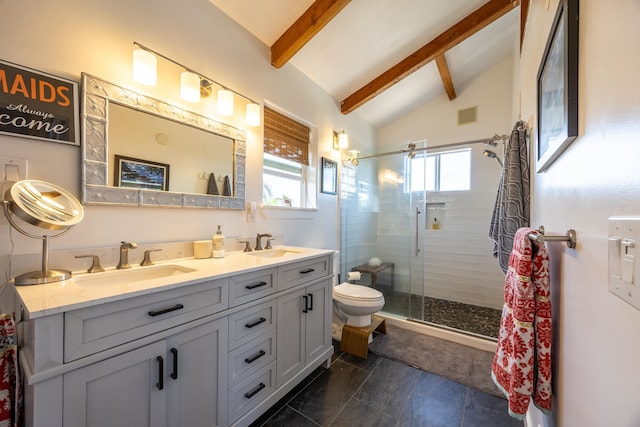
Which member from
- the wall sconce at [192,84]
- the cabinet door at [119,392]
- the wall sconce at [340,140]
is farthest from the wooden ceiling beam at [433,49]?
the cabinet door at [119,392]

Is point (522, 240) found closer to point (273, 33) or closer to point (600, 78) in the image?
point (600, 78)

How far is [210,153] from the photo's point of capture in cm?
175

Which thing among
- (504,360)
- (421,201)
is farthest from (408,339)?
(504,360)

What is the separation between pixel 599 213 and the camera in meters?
0.53

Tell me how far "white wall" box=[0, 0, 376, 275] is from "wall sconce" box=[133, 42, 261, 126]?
0.19 feet

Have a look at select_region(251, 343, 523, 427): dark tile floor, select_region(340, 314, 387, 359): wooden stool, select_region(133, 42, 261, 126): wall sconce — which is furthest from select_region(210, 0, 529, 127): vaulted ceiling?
select_region(251, 343, 523, 427): dark tile floor

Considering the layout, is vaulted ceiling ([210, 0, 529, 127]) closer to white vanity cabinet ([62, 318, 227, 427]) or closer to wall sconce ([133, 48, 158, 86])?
wall sconce ([133, 48, 158, 86])

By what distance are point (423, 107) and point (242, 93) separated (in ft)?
9.07

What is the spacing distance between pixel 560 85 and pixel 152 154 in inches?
72.2

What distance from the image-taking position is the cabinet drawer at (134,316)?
2.70 ft

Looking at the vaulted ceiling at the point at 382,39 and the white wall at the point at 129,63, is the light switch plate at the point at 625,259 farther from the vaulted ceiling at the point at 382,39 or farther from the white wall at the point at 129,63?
the vaulted ceiling at the point at 382,39

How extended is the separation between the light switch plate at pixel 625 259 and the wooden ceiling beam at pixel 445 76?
2.83 meters

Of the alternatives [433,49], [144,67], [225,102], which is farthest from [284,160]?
[433,49]

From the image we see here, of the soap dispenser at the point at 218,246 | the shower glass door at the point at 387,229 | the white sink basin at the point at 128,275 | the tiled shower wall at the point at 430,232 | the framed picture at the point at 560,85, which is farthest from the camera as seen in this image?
the tiled shower wall at the point at 430,232
